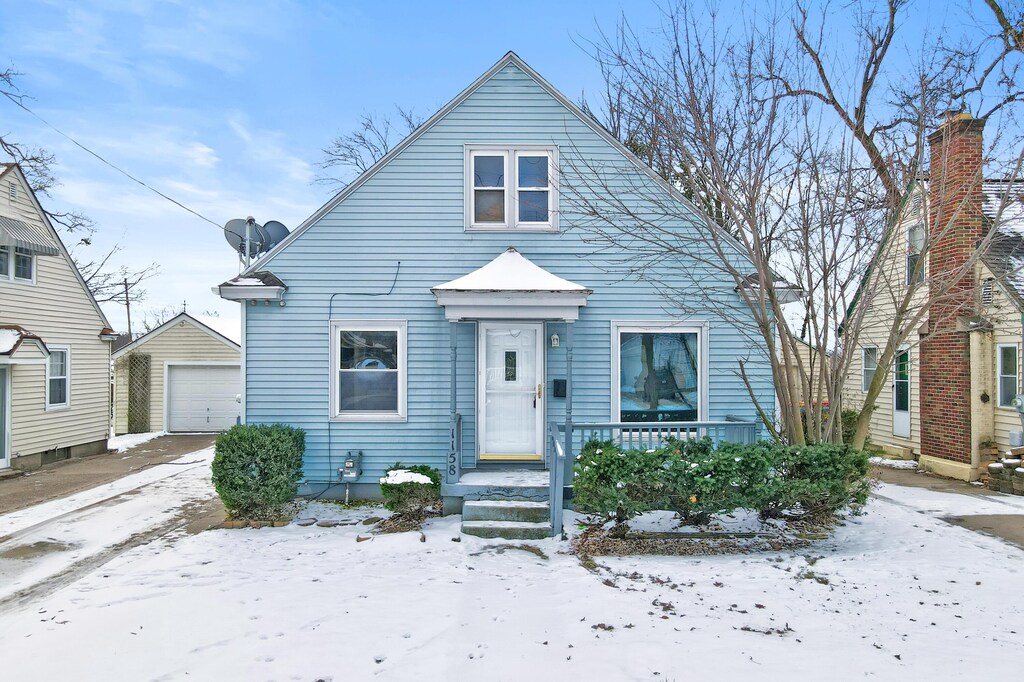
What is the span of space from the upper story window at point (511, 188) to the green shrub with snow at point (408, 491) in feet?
12.2

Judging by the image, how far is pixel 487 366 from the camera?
8.67 meters

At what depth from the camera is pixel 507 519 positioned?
7293mm

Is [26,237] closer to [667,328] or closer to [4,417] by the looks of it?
[4,417]

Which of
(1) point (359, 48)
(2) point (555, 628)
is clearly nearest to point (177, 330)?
(1) point (359, 48)

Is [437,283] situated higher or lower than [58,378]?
higher

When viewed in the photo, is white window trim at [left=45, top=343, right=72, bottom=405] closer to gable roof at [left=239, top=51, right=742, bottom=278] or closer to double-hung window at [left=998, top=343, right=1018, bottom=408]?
gable roof at [left=239, top=51, right=742, bottom=278]

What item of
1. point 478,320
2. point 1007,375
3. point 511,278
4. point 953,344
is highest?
point 511,278

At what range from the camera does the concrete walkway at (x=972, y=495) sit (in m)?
7.32

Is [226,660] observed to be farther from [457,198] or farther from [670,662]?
[457,198]

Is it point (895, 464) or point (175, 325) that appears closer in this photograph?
point (895, 464)

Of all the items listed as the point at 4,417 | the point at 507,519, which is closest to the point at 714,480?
the point at 507,519

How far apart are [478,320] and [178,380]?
46.8 feet

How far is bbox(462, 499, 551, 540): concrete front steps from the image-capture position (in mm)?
6996

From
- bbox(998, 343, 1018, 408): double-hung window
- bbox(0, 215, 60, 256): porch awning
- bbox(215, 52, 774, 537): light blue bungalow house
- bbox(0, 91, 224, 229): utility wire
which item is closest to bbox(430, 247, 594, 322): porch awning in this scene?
bbox(215, 52, 774, 537): light blue bungalow house
